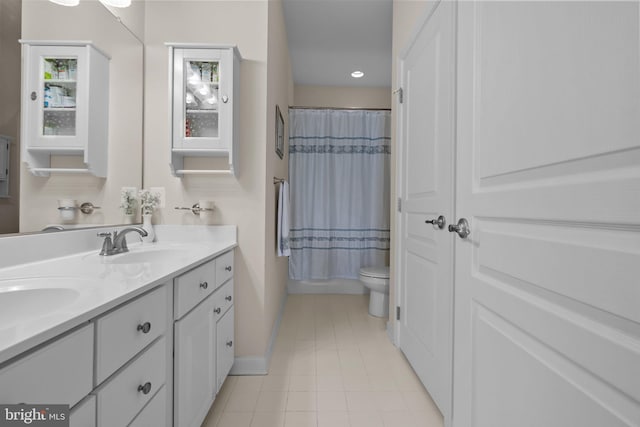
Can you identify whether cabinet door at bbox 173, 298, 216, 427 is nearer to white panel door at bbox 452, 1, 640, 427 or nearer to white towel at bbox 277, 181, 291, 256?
white towel at bbox 277, 181, 291, 256

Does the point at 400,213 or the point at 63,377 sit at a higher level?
the point at 400,213

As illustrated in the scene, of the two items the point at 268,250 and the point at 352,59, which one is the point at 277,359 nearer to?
the point at 268,250

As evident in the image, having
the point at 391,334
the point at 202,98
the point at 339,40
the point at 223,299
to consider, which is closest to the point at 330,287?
the point at 391,334

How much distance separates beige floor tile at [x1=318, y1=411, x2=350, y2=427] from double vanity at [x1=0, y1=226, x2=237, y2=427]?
52cm

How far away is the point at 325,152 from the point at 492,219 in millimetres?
2529

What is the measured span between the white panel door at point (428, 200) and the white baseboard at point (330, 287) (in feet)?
4.69

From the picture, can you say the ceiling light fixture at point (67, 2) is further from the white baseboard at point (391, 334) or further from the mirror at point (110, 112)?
the white baseboard at point (391, 334)

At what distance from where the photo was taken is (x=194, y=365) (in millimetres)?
1189

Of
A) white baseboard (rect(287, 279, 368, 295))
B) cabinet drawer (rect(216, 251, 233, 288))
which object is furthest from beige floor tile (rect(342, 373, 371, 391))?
white baseboard (rect(287, 279, 368, 295))

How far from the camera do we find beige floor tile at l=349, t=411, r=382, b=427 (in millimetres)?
1399

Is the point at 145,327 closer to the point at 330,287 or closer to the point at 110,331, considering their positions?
the point at 110,331

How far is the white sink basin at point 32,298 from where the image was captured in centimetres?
73

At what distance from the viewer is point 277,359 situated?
1.99 meters

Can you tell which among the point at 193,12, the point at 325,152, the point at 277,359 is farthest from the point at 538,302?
the point at 325,152
